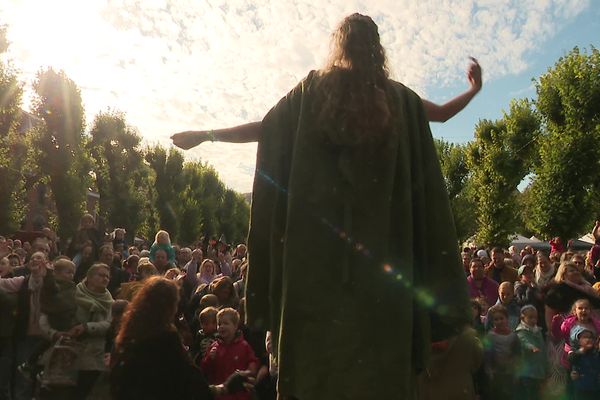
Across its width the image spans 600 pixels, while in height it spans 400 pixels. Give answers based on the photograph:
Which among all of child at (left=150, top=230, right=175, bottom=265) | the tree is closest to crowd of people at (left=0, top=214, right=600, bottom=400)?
child at (left=150, top=230, right=175, bottom=265)

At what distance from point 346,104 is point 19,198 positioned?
28855 millimetres

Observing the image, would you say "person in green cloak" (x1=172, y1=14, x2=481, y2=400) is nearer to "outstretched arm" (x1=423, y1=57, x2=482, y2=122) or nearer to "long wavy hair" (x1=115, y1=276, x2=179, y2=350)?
"outstretched arm" (x1=423, y1=57, x2=482, y2=122)

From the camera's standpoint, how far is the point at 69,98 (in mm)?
32906

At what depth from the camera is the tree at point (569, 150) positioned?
25672mm

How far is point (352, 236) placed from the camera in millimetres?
1842

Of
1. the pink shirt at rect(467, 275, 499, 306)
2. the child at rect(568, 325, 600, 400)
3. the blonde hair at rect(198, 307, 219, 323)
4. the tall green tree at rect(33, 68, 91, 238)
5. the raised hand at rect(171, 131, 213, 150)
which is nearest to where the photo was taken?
the raised hand at rect(171, 131, 213, 150)

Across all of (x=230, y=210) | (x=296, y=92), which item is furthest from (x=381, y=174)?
(x=230, y=210)

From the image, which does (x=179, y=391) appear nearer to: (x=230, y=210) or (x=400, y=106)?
(x=400, y=106)

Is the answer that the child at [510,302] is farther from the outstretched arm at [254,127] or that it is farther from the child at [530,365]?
the outstretched arm at [254,127]

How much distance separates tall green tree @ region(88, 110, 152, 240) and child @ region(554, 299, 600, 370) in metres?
36.5

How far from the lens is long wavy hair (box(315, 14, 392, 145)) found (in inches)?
74.8

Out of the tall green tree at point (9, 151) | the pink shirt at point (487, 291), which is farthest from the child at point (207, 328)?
the tall green tree at point (9, 151)

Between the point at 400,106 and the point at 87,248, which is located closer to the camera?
the point at 400,106

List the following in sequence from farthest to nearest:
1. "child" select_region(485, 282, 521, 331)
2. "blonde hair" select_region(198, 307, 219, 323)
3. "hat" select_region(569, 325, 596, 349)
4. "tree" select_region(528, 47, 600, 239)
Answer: "tree" select_region(528, 47, 600, 239)
"child" select_region(485, 282, 521, 331)
"hat" select_region(569, 325, 596, 349)
"blonde hair" select_region(198, 307, 219, 323)
